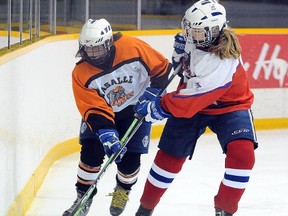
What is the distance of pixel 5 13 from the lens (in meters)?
4.02

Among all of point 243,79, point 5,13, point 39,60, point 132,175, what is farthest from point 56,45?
point 243,79

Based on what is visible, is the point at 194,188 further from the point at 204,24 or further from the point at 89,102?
the point at 204,24

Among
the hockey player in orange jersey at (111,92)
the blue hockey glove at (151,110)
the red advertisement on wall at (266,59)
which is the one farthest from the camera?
the red advertisement on wall at (266,59)

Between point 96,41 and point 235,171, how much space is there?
746mm

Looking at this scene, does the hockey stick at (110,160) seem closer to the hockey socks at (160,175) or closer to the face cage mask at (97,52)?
the hockey socks at (160,175)

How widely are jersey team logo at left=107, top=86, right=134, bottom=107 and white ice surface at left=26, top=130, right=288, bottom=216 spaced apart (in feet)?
1.82

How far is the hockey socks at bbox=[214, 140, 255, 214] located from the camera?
3.40 metres

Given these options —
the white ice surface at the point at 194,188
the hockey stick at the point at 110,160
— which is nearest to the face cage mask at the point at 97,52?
the hockey stick at the point at 110,160

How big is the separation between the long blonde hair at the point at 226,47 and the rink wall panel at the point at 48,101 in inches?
31.8

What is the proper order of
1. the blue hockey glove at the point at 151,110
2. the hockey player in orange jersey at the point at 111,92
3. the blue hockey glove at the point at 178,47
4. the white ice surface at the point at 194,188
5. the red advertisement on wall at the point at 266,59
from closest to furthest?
the blue hockey glove at the point at 151,110
the hockey player in orange jersey at the point at 111,92
the blue hockey glove at the point at 178,47
the white ice surface at the point at 194,188
the red advertisement on wall at the point at 266,59

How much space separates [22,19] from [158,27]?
225 cm

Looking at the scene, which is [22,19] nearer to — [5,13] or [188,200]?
[5,13]

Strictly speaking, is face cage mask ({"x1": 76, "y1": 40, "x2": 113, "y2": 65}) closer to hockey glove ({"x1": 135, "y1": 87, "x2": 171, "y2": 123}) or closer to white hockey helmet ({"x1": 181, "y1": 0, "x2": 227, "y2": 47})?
hockey glove ({"x1": 135, "y1": 87, "x2": 171, "y2": 123})

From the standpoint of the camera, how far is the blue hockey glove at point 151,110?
349 centimetres
